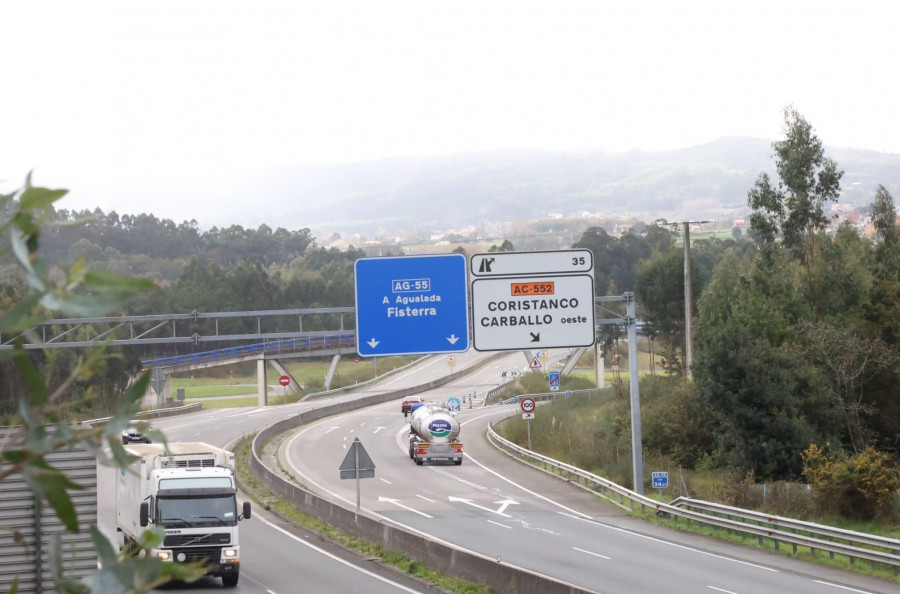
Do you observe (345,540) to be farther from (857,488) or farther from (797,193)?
(797,193)

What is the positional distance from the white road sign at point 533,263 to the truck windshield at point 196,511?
7429mm

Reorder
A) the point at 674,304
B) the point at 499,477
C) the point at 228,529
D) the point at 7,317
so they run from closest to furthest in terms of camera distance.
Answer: the point at 7,317 → the point at 228,529 → the point at 499,477 → the point at 674,304

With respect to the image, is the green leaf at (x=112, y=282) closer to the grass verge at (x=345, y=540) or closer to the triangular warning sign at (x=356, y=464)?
the grass verge at (x=345, y=540)

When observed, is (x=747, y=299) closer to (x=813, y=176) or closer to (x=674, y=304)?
(x=813, y=176)

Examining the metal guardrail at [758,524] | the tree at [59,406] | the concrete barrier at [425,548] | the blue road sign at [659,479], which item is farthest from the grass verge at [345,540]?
the tree at [59,406]

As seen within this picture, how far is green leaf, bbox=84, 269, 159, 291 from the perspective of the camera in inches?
97.0

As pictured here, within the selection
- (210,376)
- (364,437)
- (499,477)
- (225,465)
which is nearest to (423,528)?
(225,465)

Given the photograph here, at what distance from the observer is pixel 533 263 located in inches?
964

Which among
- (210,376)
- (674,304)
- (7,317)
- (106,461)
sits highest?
(7,317)

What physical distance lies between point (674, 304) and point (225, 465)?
2338 inches

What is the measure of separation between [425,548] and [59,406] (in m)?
20.6

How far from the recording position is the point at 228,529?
68.0 ft

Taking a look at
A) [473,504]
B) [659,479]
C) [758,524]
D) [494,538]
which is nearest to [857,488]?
[758,524]

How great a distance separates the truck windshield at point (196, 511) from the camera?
67.7 ft
